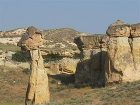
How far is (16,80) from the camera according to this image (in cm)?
3962

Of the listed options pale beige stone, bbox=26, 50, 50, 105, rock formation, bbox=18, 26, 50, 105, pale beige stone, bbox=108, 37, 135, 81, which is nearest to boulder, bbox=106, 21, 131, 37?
pale beige stone, bbox=108, 37, 135, 81

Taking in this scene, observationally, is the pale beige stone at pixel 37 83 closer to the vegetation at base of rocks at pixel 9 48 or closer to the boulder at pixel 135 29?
the boulder at pixel 135 29

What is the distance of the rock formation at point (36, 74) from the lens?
24.2m

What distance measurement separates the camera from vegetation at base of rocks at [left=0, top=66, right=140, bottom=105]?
2238 cm

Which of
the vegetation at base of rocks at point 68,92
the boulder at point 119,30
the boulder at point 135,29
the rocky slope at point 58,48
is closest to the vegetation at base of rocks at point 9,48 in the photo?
the rocky slope at point 58,48

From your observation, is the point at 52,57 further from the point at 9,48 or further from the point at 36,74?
the point at 36,74

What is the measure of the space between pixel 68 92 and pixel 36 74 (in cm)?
868

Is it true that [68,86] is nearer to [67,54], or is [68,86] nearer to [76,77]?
[76,77]

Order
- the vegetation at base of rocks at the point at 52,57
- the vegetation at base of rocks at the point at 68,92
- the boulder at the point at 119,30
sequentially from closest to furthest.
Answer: the vegetation at base of rocks at the point at 68,92, the boulder at the point at 119,30, the vegetation at base of rocks at the point at 52,57

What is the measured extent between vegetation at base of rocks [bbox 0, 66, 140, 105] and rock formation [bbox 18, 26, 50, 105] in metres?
0.83

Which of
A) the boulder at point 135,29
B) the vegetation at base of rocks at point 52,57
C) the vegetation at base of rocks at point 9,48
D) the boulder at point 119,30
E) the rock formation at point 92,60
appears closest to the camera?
the boulder at point 119,30

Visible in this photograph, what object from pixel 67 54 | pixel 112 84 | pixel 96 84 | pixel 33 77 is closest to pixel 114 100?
pixel 33 77

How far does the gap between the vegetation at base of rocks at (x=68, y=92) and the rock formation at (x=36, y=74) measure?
826mm

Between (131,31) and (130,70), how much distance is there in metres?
2.62
